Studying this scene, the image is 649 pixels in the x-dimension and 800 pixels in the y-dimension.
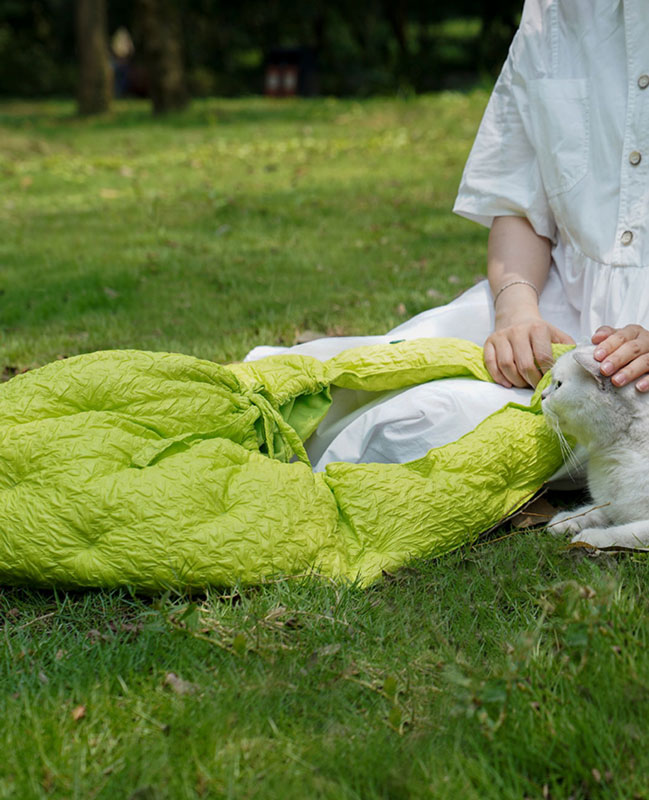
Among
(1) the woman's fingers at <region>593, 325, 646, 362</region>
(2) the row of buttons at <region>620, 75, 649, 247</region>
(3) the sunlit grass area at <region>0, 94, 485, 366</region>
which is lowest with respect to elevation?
(3) the sunlit grass area at <region>0, 94, 485, 366</region>

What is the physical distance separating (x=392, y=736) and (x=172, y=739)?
1.25 ft

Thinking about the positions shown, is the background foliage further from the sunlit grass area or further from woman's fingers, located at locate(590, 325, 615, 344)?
woman's fingers, located at locate(590, 325, 615, 344)

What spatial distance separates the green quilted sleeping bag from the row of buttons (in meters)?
0.52

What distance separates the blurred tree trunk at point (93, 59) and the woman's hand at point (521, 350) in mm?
13568

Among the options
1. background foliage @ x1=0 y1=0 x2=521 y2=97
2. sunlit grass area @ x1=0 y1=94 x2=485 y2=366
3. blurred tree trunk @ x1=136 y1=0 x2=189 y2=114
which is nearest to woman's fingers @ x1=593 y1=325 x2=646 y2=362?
sunlit grass area @ x1=0 y1=94 x2=485 y2=366

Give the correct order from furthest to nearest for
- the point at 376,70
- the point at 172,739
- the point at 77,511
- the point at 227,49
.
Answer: the point at 227,49 < the point at 376,70 < the point at 77,511 < the point at 172,739

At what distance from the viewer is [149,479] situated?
1.84 m

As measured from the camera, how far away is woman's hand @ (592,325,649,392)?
1845 millimetres

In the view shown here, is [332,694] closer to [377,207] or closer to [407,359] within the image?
[407,359]

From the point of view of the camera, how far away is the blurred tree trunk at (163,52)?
43.2 feet

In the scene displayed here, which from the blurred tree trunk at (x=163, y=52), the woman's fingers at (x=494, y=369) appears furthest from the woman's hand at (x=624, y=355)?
the blurred tree trunk at (x=163, y=52)

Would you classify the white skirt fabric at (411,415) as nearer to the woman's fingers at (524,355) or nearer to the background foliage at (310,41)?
the woman's fingers at (524,355)

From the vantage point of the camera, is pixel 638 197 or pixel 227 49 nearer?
pixel 638 197

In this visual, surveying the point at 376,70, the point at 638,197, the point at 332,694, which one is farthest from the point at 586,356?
the point at 376,70
